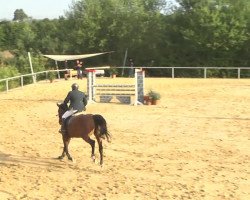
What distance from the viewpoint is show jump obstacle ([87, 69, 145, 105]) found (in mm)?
20875

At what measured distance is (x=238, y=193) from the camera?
29.5ft

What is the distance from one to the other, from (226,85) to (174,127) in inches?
513

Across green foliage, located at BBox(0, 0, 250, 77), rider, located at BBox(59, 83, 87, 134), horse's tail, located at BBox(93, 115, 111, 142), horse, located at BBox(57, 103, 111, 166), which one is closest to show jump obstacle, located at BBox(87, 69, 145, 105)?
rider, located at BBox(59, 83, 87, 134)

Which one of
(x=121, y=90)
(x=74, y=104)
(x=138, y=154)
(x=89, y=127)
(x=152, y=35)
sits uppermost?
(x=152, y=35)

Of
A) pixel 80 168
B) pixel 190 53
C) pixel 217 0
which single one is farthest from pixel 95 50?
pixel 80 168

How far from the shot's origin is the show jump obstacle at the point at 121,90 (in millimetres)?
20875

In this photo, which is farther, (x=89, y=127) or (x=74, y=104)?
(x=74, y=104)

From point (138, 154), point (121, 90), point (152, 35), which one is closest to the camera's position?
point (138, 154)

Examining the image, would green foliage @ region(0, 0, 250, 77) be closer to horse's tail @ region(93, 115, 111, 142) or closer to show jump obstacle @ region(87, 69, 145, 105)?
show jump obstacle @ region(87, 69, 145, 105)

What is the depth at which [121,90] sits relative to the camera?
70.8ft

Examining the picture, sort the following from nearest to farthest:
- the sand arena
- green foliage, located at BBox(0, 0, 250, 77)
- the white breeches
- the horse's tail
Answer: the sand arena → the horse's tail → the white breeches → green foliage, located at BBox(0, 0, 250, 77)

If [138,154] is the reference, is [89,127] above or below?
above

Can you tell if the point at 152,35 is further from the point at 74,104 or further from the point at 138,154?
the point at 74,104

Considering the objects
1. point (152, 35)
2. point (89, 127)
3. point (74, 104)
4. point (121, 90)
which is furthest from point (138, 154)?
point (152, 35)
